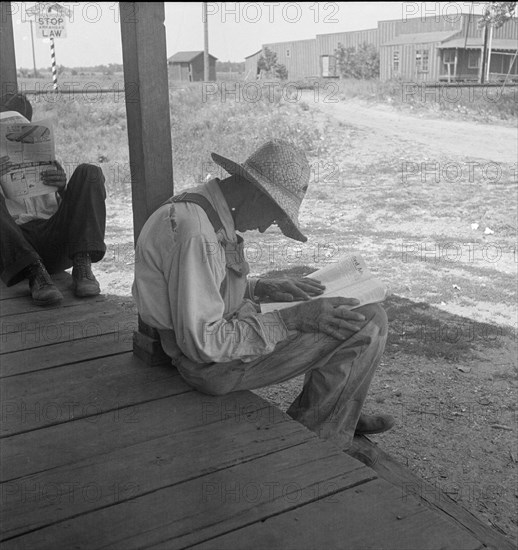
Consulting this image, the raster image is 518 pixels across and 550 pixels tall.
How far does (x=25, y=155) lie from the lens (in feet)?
11.1

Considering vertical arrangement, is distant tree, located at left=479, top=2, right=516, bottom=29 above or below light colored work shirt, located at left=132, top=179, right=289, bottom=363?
above

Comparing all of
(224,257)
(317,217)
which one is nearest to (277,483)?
(224,257)

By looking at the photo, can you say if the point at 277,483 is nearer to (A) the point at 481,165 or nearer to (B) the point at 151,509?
(B) the point at 151,509

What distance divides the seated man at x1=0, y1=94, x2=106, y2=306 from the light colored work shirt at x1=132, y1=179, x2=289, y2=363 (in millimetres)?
1245

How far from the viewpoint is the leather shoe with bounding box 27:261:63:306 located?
3.31 metres

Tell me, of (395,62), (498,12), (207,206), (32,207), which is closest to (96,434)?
(207,206)

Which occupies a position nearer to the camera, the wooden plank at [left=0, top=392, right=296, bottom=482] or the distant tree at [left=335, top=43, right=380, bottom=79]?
the wooden plank at [left=0, top=392, right=296, bottom=482]

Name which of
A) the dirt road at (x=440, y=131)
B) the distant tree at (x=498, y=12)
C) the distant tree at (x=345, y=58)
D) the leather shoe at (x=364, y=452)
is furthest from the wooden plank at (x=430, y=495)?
the distant tree at (x=345, y=58)

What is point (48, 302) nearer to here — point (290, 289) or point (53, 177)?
point (53, 177)

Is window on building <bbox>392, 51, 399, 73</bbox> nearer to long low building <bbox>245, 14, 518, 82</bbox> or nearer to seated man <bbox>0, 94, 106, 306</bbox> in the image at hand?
long low building <bbox>245, 14, 518, 82</bbox>

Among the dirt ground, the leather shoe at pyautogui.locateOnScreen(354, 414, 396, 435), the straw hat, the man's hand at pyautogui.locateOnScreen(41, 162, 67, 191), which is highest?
the straw hat

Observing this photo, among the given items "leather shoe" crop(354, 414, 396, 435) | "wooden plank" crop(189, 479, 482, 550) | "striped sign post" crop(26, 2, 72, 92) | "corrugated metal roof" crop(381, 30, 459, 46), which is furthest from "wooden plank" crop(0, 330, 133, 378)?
"corrugated metal roof" crop(381, 30, 459, 46)

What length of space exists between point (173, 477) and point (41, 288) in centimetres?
176

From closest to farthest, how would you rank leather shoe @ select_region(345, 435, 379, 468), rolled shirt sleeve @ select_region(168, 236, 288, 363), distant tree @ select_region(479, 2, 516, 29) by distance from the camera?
rolled shirt sleeve @ select_region(168, 236, 288, 363) < leather shoe @ select_region(345, 435, 379, 468) < distant tree @ select_region(479, 2, 516, 29)
